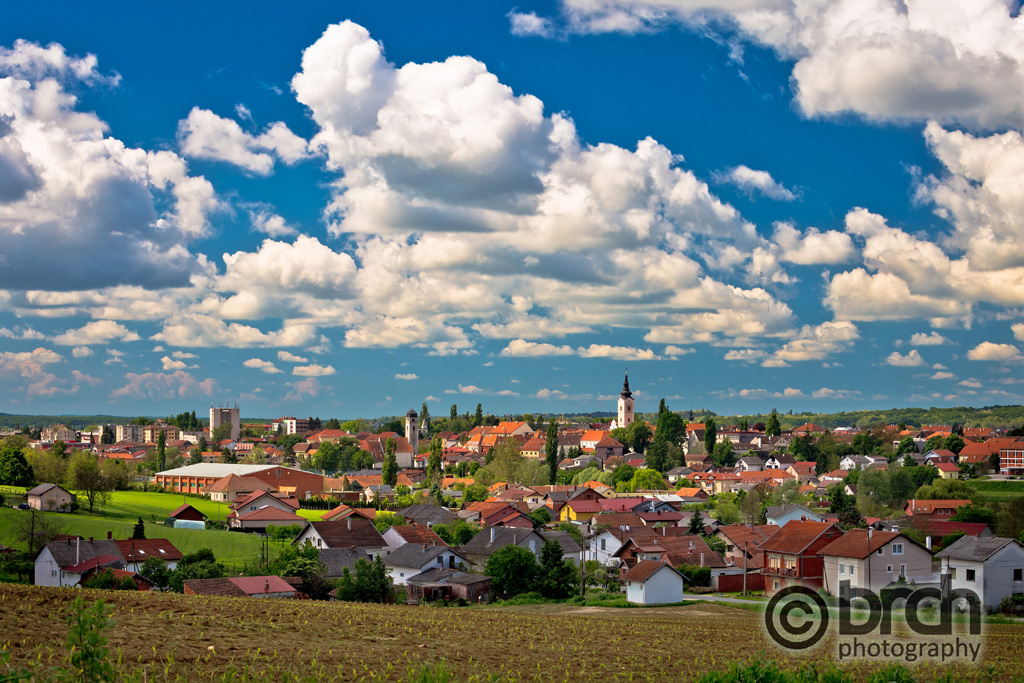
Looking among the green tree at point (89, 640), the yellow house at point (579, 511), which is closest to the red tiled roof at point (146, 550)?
the yellow house at point (579, 511)

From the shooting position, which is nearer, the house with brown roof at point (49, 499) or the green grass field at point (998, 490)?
the house with brown roof at point (49, 499)

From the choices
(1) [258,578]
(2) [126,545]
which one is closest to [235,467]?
(2) [126,545]

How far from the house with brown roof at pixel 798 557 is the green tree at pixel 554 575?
1083 centimetres

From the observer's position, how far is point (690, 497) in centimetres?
8888

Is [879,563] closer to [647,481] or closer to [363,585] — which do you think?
[363,585]

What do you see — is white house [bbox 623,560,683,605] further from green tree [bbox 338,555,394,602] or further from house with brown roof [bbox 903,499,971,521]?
house with brown roof [bbox 903,499,971,521]

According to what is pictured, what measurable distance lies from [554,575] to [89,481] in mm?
45868

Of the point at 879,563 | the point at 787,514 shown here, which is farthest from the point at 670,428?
the point at 879,563

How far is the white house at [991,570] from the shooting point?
1500 inches

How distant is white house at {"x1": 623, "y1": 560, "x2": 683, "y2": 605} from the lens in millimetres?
38594

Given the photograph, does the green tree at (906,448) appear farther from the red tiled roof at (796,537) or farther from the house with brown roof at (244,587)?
the house with brown roof at (244,587)

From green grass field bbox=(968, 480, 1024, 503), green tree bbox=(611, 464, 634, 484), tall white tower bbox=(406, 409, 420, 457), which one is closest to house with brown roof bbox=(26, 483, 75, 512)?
green tree bbox=(611, 464, 634, 484)

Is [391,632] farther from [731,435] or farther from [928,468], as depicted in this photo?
[731,435]
